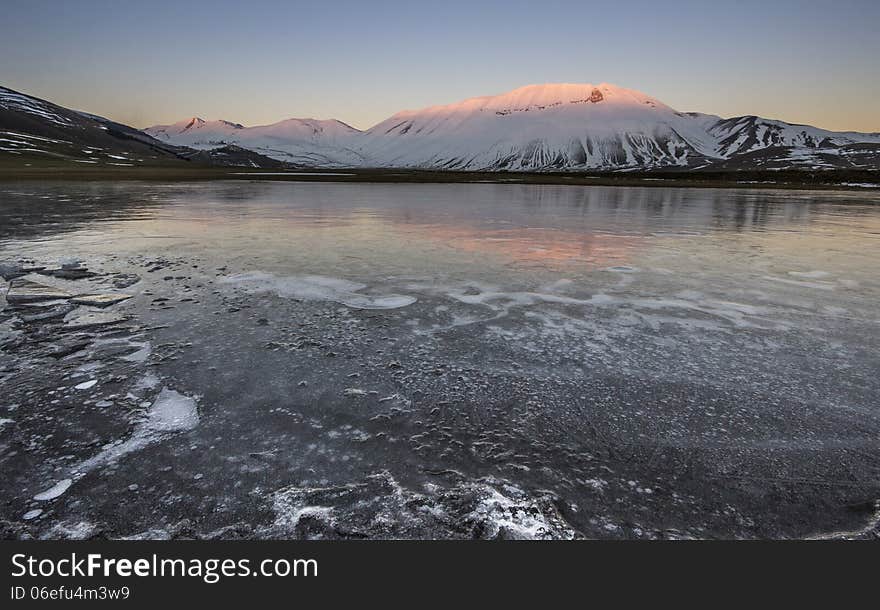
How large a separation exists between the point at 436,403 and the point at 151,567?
2330 millimetres

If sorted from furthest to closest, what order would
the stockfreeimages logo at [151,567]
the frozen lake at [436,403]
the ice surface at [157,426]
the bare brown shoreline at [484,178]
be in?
the bare brown shoreline at [484,178] < the ice surface at [157,426] < the frozen lake at [436,403] < the stockfreeimages logo at [151,567]

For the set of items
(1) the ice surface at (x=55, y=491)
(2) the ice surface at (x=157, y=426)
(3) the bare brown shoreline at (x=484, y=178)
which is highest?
(3) the bare brown shoreline at (x=484, y=178)

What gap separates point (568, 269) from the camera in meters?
9.88

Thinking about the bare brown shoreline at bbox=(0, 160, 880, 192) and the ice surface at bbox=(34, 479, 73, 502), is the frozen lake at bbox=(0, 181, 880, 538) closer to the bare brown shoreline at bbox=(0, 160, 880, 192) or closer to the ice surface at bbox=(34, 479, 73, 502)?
the ice surface at bbox=(34, 479, 73, 502)

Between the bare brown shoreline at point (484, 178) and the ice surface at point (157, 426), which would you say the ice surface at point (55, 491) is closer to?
the ice surface at point (157, 426)

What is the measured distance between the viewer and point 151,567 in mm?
2605

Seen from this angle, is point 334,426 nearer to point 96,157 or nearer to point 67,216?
point 67,216

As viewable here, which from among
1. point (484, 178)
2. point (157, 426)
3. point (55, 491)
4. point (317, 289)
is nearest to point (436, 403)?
point (157, 426)

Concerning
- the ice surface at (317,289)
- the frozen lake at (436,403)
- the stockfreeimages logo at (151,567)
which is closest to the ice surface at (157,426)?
the frozen lake at (436,403)

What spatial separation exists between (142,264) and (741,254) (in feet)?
44.9

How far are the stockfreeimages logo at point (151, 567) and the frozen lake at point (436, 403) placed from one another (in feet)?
0.50

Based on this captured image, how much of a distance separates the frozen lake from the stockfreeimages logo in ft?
0.50

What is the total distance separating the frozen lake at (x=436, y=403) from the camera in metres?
2.95

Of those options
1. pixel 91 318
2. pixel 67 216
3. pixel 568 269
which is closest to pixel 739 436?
pixel 568 269
